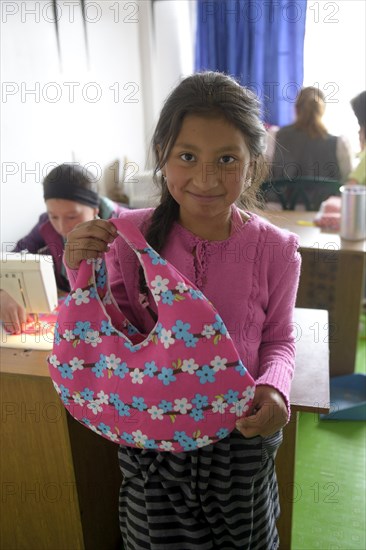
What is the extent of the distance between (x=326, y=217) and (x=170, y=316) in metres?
1.95

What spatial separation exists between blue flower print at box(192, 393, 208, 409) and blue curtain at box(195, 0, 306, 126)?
336 cm

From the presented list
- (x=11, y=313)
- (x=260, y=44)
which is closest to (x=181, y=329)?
(x=11, y=313)

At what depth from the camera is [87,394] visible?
1076 mm

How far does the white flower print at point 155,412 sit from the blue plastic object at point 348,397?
5.22ft

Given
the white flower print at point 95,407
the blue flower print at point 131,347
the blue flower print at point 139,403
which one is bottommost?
the white flower print at point 95,407

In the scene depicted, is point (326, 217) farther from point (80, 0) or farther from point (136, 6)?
point (136, 6)

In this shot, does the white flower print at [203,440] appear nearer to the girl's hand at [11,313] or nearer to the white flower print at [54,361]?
the white flower print at [54,361]

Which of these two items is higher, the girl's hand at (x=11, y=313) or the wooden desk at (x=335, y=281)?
the girl's hand at (x=11, y=313)

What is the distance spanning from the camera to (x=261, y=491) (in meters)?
1.12

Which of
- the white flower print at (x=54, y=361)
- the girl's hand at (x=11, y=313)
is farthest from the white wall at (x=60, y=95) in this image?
the white flower print at (x=54, y=361)

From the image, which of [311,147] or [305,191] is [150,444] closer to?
[305,191]

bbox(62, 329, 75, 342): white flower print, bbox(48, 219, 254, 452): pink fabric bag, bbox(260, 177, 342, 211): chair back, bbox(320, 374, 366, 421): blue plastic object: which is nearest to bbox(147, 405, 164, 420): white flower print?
bbox(48, 219, 254, 452): pink fabric bag

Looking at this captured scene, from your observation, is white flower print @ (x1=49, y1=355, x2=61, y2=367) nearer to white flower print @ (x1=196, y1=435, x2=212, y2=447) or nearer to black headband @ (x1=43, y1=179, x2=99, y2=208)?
white flower print @ (x1=196, y1=435, x2=212, y2=447)

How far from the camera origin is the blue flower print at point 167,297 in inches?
37.6
